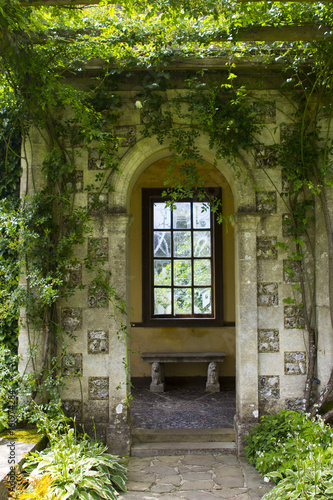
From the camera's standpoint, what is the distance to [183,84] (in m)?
Answer: 4.26

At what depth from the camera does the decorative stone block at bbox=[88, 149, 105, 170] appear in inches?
171

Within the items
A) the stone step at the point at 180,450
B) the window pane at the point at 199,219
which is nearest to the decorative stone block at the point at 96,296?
the stone step at the point at 180,450

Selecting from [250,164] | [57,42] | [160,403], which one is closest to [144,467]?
[160,403]

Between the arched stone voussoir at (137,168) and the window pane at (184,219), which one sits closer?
the arched stone voussoir at (137,168)

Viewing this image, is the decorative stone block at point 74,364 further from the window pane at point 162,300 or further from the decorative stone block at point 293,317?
the window pane at point 162,300

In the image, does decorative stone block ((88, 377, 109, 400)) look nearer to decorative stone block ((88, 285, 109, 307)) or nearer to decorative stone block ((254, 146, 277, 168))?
decorative stone block ((88, 285, 109, 307))

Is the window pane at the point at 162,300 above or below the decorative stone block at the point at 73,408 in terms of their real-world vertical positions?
above

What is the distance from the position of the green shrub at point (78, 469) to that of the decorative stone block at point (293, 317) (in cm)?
198

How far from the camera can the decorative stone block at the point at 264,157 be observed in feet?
14.1

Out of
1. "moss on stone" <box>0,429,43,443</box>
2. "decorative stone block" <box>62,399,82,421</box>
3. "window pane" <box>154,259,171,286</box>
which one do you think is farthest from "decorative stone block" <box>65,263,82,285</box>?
"window pane" <box>154,259,171,286</box>

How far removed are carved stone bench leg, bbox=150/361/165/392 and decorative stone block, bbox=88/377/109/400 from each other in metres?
2.08

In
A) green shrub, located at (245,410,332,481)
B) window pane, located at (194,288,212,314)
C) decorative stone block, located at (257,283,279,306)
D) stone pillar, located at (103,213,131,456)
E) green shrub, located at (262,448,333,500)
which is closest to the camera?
green shrub, located at (262,448,333,500)

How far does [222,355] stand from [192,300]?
991 millimetres

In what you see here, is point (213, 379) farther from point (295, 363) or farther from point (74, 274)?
point (74, 274)
